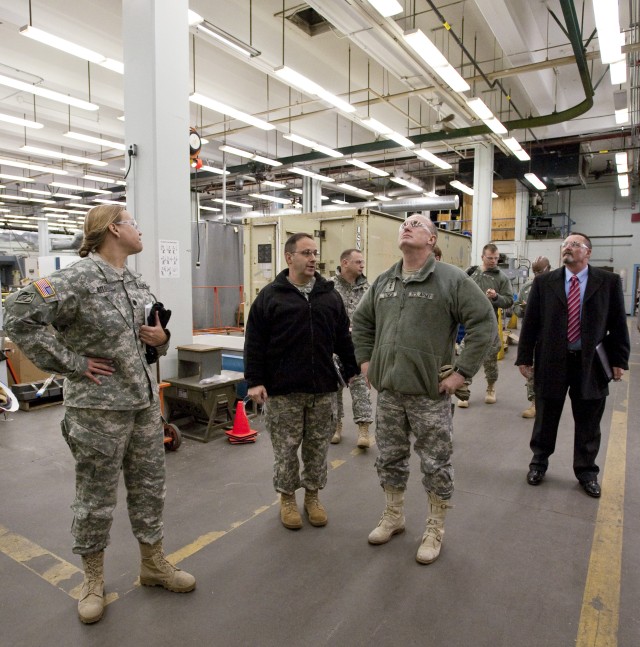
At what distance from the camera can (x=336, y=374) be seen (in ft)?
9.46

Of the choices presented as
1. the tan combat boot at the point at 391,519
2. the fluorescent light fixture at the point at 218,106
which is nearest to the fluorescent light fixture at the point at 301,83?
the fluorescent light fixture at the point at 218,106

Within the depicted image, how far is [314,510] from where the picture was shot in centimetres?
293

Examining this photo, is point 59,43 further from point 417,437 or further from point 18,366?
point 417,437

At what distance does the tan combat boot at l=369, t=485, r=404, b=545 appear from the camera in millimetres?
2695

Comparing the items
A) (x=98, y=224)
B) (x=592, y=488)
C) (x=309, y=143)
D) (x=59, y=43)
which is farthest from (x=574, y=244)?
(x=309, y=143)

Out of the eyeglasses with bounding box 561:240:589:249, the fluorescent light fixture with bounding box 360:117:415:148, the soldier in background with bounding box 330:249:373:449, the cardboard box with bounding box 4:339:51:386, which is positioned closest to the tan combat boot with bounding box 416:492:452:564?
the soldier in background with bounding box 330:249:373:449

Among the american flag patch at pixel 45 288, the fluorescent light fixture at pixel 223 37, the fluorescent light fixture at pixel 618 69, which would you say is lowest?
the american flag patch at pixel 45 288

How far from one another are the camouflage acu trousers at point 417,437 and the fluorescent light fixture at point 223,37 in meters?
5.60

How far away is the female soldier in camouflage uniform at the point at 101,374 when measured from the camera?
6.30 ft

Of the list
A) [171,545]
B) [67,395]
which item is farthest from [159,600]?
[67,395]

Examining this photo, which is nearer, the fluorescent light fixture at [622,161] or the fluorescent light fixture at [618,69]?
the fluorescent light fixture at [618,69]

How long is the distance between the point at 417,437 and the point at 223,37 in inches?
240

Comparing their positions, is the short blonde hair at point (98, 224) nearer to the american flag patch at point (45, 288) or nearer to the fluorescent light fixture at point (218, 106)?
the american flag patch at point (45, 288)

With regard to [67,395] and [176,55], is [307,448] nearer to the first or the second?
[67,395]
